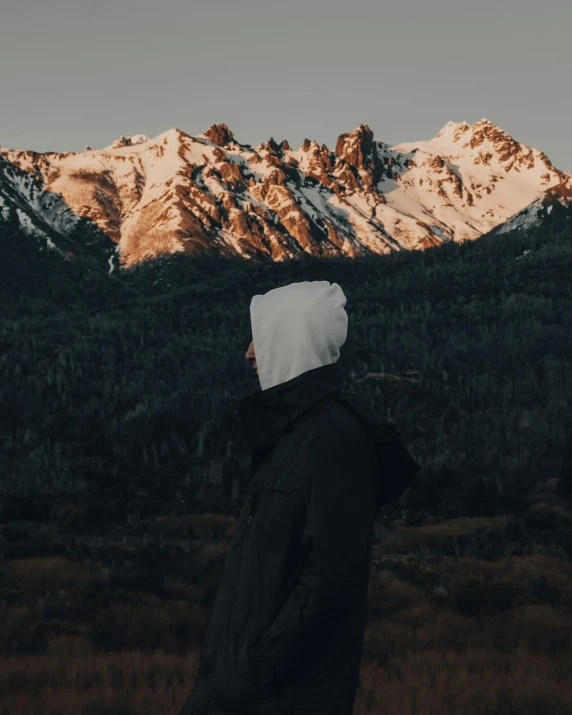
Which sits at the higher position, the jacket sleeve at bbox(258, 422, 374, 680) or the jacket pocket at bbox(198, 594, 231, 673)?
the jacket sleeve at bbox(258, 422, 374, 680)

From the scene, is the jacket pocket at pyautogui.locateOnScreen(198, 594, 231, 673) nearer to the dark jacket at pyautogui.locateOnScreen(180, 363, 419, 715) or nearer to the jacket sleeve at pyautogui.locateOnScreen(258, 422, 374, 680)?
the dark jacket at pyautogui.locateOnScreen(180, 363, 419, 715)

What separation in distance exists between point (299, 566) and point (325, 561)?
21cm

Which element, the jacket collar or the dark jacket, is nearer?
the dark jacket

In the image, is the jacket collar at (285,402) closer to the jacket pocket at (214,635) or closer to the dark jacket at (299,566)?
the dark jacket at (299,566)

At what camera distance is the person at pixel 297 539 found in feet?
8.05

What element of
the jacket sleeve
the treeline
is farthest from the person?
the treeline

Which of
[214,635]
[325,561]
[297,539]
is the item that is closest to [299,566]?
[297,539]

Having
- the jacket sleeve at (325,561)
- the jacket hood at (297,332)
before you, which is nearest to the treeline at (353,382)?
the jacket hood at (297,332)

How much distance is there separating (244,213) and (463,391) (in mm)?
172135

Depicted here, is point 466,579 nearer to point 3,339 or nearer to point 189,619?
point 189,619

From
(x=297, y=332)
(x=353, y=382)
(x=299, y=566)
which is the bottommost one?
(x=353, y=382)

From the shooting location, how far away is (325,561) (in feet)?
8.01

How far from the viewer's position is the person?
2455 millimetres

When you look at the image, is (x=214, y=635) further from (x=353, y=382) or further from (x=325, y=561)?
(x=353, y=382)
